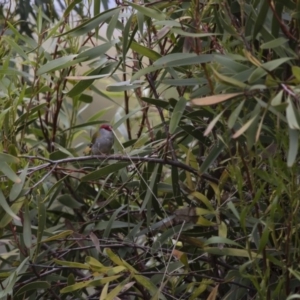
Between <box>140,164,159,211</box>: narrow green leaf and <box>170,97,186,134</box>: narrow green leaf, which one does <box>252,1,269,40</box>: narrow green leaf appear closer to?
<box>170,97,186,134</box>: narrow green leaf

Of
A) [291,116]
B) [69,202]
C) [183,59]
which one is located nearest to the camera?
[291,116]

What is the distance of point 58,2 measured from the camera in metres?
1.45

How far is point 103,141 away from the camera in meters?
0.92

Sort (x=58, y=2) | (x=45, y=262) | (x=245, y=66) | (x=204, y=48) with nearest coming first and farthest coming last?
(x=245, y=66) < (x=204, y=48) < (x=45, y=262) < (x=58, y=2)

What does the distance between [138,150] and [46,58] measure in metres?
0.23

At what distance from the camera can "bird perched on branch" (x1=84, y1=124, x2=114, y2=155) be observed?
895mm

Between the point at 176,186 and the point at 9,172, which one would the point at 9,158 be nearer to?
the point at 9,172

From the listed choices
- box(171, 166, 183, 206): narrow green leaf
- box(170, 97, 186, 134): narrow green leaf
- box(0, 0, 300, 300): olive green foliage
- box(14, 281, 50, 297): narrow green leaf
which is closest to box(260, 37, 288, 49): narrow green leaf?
box(0, 0, 300, 300): olive green foliage

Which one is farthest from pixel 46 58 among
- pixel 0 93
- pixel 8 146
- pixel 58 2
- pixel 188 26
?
pixel 58 2

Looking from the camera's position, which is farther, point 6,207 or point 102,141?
point 102,141

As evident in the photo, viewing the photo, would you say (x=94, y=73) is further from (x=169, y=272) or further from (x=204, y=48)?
(x=169, y=272)

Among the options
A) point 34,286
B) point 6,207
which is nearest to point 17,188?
point 6,207

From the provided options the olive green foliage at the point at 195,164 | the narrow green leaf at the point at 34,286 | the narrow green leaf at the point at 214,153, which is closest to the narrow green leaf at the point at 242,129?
the olive green foliage at the point at 195,164

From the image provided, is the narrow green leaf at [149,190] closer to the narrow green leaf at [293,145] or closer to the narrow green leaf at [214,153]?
the narrow green leaf at [214,153]
